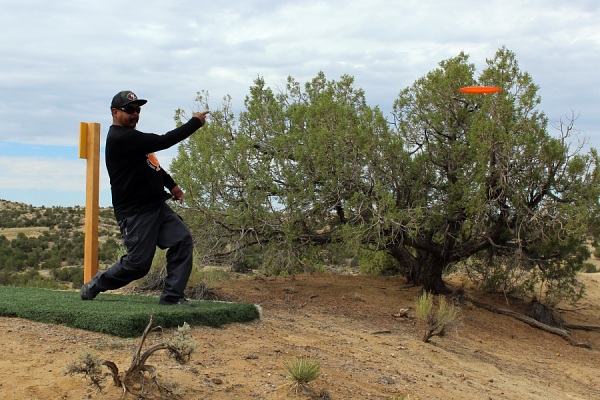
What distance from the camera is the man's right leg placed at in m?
6.25

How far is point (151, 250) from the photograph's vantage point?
20.8ft

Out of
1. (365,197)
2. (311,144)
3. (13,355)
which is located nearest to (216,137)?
(311,144)

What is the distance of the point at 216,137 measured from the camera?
36.8 feet

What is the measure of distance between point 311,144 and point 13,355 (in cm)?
606

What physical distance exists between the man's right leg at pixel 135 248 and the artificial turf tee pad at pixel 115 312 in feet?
0.92

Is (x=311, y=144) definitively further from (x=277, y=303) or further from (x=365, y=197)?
(x=277, y=303)

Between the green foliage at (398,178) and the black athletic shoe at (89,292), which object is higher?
the green foliage at (398,178)

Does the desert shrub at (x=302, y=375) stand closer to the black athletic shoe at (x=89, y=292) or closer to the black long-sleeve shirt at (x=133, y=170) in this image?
the black long-sleeve shirt at (x=133, y=170)

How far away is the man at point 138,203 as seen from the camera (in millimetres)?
6180

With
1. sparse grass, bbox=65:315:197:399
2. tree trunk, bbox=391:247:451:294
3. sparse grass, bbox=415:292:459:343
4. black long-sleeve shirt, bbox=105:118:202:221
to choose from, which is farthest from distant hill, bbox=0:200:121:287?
sparse grass, bbox=65:315:197:399

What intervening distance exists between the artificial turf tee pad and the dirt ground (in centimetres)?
12

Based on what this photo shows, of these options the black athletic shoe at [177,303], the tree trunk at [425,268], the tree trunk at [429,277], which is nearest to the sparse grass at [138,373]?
the black athletic shoe at [177,303]

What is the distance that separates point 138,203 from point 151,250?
0.48m

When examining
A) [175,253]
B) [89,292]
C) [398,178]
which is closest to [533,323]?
[398,178]
